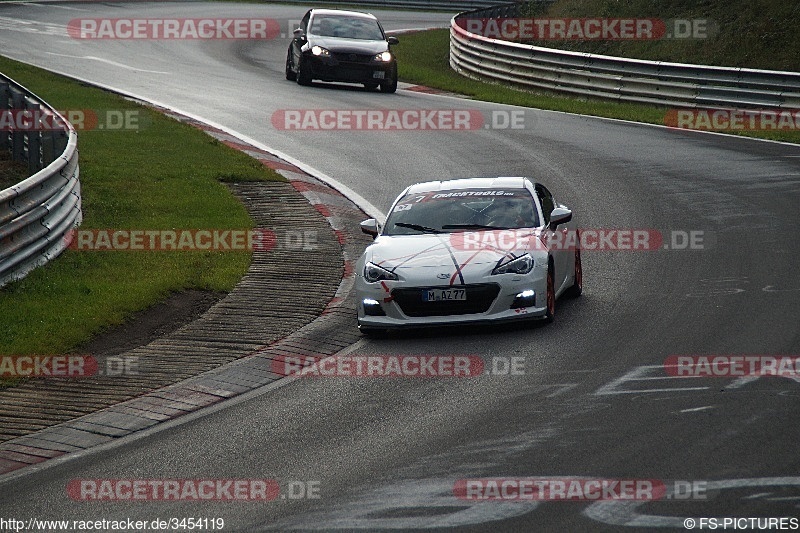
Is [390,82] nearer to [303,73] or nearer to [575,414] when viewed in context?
[303,73]

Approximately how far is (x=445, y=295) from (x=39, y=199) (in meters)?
4.61

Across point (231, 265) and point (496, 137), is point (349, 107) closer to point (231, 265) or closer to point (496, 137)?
point (496, 137)

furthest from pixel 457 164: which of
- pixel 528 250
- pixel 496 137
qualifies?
pixel 528 250

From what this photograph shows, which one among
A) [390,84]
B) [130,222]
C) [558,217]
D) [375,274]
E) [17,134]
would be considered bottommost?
[390,84]

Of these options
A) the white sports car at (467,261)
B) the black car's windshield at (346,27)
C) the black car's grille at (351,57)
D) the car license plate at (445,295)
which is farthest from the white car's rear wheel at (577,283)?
the black car's windshield at (346,27)

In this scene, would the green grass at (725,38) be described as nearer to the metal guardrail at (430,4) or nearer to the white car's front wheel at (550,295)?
the metal guardrail at (430,4)

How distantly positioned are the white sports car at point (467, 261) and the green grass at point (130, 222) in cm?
211

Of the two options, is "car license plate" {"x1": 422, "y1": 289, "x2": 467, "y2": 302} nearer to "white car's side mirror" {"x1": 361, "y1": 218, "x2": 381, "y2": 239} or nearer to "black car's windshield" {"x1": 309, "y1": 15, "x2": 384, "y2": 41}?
"white car's side mirror" {"x1": 361, "y1": 218, "x2": 381, "y2": 239}

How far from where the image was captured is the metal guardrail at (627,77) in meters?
24.8

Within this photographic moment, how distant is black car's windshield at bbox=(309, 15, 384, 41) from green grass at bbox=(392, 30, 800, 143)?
5.83 feet

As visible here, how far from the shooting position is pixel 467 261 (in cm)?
1175

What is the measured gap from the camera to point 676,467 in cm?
753

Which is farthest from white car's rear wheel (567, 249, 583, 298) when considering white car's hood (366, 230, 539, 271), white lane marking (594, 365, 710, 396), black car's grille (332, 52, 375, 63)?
black car's grille (332, 52, 375, 63)

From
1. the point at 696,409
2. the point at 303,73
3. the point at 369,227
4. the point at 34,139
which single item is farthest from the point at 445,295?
the point at 303,73
